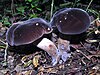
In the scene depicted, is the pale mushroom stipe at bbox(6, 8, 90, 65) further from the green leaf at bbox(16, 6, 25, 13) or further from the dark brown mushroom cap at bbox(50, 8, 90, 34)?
the green leaf at bbox(16, 6, 25, 13)

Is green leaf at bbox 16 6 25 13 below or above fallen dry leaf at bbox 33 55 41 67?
above

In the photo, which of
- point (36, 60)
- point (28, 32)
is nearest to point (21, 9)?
point (28, 32)

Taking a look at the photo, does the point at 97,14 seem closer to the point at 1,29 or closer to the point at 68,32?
the point at 68,32

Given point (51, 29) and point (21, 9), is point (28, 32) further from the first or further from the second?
point (21, 9)

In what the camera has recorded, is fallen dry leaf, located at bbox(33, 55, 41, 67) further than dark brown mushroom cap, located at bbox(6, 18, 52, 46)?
Yes

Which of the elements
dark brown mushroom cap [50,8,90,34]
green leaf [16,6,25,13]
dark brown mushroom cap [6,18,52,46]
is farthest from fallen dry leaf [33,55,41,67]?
green leaf [16,6,25,13]
